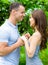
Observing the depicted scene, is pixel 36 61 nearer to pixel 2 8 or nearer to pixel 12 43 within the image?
pixel 12 43

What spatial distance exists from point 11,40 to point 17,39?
0.09m

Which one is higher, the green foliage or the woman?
the woman

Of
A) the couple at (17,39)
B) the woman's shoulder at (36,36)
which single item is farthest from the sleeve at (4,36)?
the woman's shoulder at (36,36)

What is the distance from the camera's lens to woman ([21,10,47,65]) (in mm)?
4668

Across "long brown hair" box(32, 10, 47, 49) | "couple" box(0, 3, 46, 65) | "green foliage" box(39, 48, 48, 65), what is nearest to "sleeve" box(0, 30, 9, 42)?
"couple" box(0, 3, 46, 65)

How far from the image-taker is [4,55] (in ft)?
15.1

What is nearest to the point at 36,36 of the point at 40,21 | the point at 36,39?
the point at 36,39

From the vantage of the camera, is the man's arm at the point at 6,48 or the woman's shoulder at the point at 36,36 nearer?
the man's arm at the point at 6,48

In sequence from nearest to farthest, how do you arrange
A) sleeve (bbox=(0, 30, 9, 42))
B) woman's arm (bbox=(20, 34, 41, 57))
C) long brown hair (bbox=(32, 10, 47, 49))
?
sleeve (bbox=(0, 30, 9, 42)) → woman's arm (bbox=(20, 34, 41, 57)) → long brown hair (bbox=(32, 10, 47, 49))

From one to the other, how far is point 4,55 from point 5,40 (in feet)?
0.74

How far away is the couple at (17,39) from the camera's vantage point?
4.55m

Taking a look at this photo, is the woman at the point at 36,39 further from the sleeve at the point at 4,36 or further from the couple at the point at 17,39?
the sleeve at the point at 4,36

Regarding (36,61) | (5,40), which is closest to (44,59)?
(36,61)

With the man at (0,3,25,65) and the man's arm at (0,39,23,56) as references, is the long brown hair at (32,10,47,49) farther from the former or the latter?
the man's arm at (0,39,23,56)
